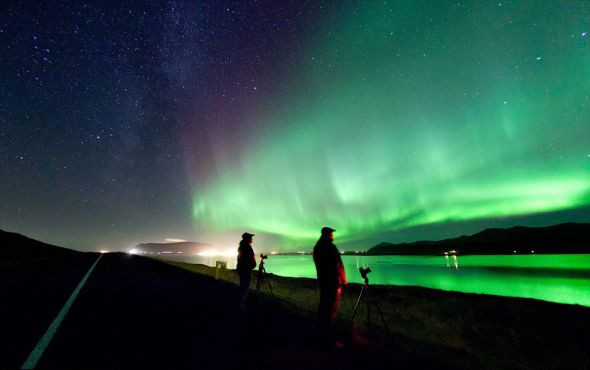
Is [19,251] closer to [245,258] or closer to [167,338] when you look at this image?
[245,258]

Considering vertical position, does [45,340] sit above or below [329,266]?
below

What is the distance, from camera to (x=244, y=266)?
8.45 m

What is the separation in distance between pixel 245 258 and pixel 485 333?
10.6m

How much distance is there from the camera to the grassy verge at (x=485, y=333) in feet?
22.6

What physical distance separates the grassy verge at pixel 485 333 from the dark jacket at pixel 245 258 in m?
2.30

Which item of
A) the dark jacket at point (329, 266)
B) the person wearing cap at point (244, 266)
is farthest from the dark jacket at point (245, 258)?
the dark jacket at point (329, 266)

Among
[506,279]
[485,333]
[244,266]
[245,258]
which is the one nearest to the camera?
[244,266]

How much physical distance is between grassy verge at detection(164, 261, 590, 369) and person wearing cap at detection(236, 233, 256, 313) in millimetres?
2074

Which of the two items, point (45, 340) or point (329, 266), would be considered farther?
point (329, 266)

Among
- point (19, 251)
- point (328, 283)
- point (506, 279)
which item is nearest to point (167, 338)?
point (328, 283)

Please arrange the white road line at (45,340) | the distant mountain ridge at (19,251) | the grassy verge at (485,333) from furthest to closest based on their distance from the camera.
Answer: the distant mountain ridge at (19,251), the grassy verge at (485,333), the white road line at (45,340)

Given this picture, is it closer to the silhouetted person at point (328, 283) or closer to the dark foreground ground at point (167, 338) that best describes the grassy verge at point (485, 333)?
the silhouetted person at point (328, 283)

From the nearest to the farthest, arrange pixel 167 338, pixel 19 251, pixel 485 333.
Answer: pixel 167 338 → pixel 485 333 → pixel 19 251

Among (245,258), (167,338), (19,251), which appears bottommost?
(167,338)
